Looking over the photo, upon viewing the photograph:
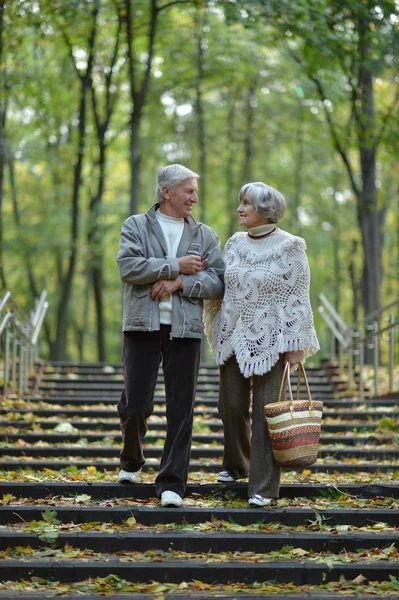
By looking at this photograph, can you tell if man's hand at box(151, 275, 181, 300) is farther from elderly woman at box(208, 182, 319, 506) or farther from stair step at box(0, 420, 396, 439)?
stair step at box(0, 420, 396, 439)

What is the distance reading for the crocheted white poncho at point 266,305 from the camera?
552cm

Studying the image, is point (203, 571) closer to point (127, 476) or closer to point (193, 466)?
point (127, 476)

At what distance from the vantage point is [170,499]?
550cm

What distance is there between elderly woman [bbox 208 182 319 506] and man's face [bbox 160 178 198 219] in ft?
0.96

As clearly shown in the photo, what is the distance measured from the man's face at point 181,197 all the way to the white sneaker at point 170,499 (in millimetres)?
1599

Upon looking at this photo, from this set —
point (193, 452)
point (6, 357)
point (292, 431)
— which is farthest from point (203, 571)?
point (6, 357)

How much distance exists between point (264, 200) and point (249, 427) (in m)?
1.33

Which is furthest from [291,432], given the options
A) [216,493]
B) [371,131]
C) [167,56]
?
[167,56]

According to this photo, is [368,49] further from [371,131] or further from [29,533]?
[29,533]

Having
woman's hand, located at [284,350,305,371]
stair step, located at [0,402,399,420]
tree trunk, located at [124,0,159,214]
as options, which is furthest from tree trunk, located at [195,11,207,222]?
woman's hand, located at [284,350,305,371]

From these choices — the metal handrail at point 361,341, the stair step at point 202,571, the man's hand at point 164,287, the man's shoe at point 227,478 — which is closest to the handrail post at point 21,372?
the metal handrail at point 361,341

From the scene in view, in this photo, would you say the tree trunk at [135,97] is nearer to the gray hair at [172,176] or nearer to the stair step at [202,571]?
the gray hair at [172,176]

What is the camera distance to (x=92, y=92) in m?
18.8

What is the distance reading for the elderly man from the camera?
547cm
